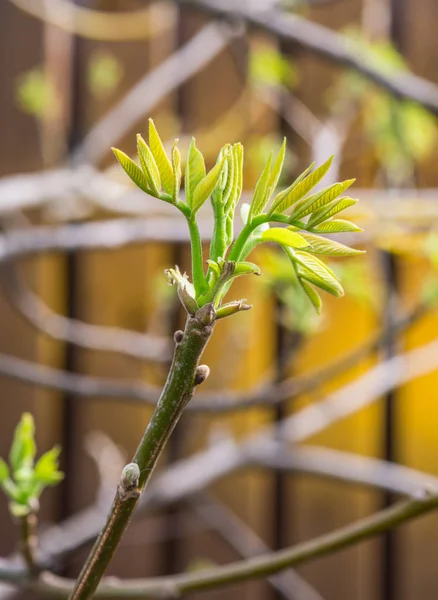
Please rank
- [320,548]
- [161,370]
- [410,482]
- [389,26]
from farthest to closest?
1. [389,26]
2. [161,370]
3. [410,482]
4. [320,548]

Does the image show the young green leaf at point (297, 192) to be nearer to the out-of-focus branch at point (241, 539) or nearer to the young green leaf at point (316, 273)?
the young green leaf at point (316, 273)

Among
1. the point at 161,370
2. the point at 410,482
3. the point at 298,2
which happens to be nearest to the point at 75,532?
the point at 161,370

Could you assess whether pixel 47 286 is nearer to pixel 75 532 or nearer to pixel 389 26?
pixel 75 532

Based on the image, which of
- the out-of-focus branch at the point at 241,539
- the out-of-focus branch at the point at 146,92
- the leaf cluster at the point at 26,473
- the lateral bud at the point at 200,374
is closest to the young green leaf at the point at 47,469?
the leaf cluster at the point at 26,473

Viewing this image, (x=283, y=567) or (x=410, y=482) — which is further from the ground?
(x=410, y=482)

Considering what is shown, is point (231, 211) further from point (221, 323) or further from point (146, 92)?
point (146, 92)

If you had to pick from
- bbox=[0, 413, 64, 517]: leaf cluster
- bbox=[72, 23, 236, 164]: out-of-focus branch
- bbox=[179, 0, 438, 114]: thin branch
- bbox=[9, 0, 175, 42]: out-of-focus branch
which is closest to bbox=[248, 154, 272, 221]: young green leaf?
bbox=[0, 413, 64, 517]: leaf cluster
